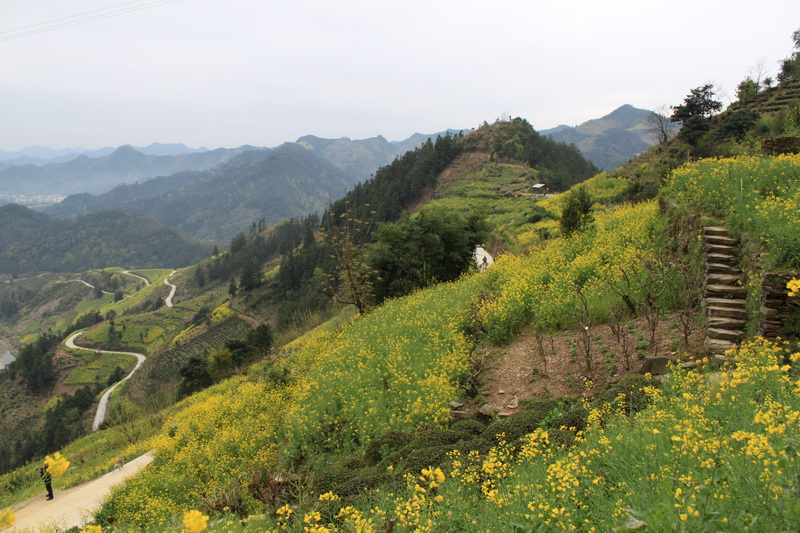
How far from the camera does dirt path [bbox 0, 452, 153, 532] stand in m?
9.84

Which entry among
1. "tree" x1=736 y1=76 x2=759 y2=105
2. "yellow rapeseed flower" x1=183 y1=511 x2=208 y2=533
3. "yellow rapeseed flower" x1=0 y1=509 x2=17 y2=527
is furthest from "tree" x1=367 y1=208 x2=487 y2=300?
"tree" x1=736 y1=76 x2=759 y2=105

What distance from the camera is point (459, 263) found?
23.1 metres

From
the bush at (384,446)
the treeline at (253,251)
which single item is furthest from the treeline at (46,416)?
the bush at (384,446)

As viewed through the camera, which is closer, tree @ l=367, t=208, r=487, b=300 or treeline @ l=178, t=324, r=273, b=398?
tree @ l=367, t=208, r=487, b=300

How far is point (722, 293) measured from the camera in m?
8.08

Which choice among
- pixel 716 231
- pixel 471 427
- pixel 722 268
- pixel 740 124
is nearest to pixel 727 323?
pixel 722 268

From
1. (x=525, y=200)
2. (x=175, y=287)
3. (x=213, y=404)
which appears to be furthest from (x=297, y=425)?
(x=175, y=287)

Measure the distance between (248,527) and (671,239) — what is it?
39.4 ft

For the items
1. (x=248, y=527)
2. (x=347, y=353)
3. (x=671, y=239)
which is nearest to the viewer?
(x=248, y=527)

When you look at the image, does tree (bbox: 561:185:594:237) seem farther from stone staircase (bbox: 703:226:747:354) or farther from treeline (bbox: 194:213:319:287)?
treeline (bbox: 194:213:319:287)

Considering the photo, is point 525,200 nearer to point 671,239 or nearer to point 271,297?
point 671,239

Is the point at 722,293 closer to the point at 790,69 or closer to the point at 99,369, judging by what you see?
the point at 790,69

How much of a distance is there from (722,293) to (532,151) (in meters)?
67.2

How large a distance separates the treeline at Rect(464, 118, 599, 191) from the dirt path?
191 ft
